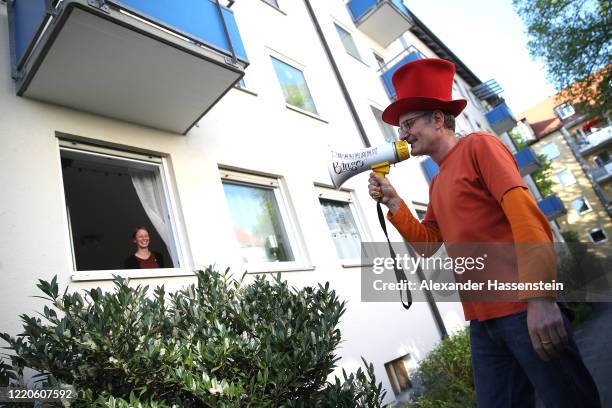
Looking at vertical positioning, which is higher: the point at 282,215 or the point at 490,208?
the point at 282,215

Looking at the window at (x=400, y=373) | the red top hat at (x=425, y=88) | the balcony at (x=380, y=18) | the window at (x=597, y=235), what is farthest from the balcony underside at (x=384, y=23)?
the window at (x=597, y=235)

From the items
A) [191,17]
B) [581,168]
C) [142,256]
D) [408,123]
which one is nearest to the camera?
[408,123]

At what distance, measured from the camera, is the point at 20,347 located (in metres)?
2.46

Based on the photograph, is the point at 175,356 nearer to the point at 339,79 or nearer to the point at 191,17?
the point at 191,17

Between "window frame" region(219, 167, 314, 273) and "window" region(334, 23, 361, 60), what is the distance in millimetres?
7504

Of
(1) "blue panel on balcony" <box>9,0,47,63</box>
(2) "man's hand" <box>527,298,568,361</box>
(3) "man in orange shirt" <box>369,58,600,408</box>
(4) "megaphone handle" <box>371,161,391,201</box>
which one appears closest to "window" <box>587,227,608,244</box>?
(4) "megaphone handle" <box>371,161,391,201</box>

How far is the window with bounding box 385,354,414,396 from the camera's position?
6.87 metres

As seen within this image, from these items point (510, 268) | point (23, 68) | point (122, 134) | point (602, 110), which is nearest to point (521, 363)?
point (510, 268)

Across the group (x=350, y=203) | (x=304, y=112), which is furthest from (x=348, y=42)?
(x=350, y=203)

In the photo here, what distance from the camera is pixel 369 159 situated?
2.92m

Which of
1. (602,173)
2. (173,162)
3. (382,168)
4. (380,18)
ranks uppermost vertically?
(380,18)

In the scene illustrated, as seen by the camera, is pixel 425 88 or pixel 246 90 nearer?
pixel 425 88

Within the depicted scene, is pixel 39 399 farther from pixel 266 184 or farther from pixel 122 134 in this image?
pixel 266 184

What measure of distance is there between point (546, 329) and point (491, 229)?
1.71ft
